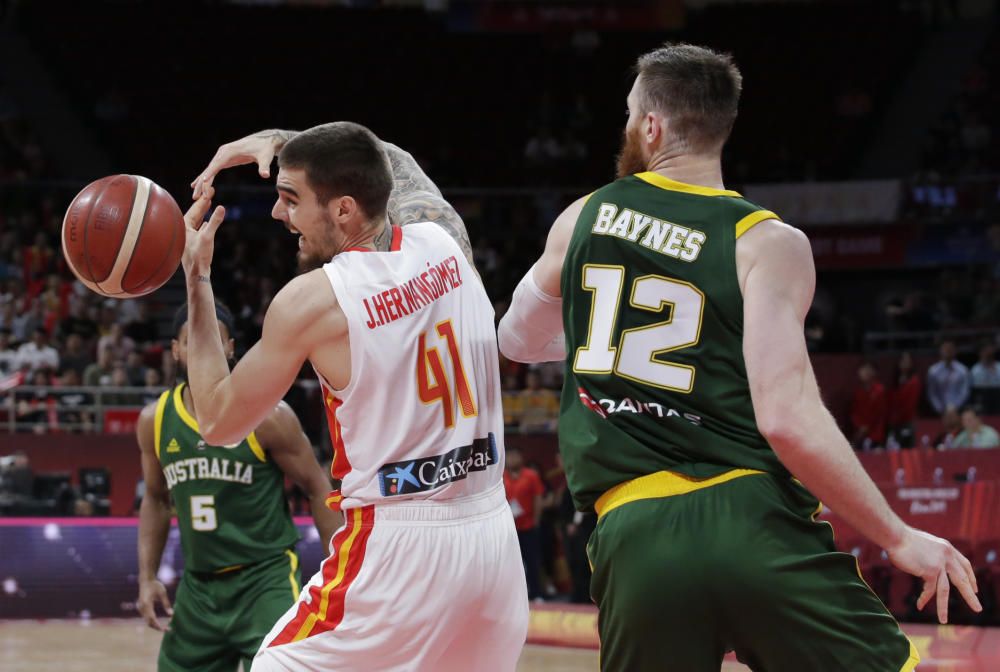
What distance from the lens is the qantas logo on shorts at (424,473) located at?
11.8ft

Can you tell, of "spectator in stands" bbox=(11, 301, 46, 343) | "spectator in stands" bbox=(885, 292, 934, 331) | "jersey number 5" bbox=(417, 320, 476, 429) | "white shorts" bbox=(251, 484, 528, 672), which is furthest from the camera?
"spectator in stands" bbox=(885, 292, 934, 331)

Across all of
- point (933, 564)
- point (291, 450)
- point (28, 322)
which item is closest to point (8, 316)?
point (28, 322)

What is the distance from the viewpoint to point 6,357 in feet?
54.3

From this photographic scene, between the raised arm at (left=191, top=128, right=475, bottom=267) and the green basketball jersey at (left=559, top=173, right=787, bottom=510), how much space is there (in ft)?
2.91

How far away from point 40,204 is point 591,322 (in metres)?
19.2

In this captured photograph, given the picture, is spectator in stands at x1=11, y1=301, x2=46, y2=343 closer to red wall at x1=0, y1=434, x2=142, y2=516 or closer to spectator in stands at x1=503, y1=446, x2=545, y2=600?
red wall at x1=0, y1=434, x2=142, y2=516

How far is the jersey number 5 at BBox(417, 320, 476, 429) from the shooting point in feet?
11.9

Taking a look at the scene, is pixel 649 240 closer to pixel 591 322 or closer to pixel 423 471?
pixel 591 322

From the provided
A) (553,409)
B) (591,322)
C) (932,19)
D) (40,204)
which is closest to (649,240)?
(591,322)

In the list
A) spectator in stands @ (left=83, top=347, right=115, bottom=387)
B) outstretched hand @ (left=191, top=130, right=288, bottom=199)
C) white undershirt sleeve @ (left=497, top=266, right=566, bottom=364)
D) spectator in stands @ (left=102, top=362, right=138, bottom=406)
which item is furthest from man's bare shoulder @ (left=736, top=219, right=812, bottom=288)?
spectator in stands @ (left=83, top=347, right=115, bottom=387)

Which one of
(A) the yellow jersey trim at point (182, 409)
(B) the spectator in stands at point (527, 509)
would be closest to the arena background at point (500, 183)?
(B) the spectator in stands at point (527, 509)

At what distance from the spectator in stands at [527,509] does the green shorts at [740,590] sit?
10.4 metres

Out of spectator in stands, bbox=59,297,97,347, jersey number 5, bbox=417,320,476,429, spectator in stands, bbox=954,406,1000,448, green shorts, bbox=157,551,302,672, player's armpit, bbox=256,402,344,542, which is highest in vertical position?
jersey number 5, bbox=417,320,476,429

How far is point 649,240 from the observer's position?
317 centimetres
